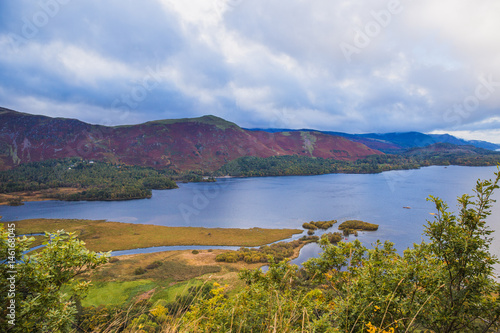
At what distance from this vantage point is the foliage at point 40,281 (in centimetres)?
326

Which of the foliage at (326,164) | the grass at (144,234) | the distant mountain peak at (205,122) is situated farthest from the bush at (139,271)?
the distant mountain peak at (205,122)

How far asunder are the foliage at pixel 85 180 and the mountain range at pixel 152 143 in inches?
629

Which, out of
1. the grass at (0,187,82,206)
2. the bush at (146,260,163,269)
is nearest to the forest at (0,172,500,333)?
the bush at (146,260,163,269)

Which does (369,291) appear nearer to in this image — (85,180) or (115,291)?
(115,291)

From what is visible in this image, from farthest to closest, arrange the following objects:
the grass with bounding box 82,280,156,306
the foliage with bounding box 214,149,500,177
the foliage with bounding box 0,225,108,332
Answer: the foliage with bounding box 214,149,500,177 → the grass with bounding box 82,280,156,306 → the foliage with bounding box 0,225,108,332

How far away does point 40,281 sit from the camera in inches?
140

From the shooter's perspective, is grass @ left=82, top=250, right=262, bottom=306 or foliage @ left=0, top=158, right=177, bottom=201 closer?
grass @ left=82, top=250, right=262, bottom=306

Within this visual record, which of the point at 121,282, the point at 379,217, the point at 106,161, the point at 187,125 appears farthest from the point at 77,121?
the point at 379,217

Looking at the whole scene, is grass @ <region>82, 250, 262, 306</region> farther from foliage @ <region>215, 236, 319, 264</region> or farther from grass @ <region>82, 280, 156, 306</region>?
foliage @ <region>215, 236, 319, 264</region>

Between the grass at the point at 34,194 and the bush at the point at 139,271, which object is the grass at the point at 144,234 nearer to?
the bush at the point at 139,271

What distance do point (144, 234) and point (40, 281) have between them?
4384 centimetres

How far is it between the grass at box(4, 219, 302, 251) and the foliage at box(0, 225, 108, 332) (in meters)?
36.1

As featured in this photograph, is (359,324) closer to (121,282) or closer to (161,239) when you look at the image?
(121,282)

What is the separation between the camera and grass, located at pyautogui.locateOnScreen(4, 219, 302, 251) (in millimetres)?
39156
